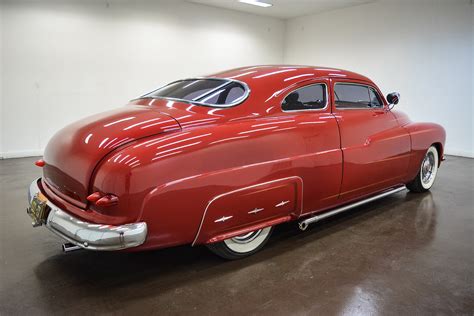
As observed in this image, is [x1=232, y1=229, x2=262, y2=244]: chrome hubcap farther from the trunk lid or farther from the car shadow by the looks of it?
the trunk lid

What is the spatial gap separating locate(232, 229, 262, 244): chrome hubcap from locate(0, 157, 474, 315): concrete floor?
15 centimetres

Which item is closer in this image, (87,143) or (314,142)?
(87,143)

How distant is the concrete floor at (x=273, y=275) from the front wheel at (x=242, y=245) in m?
0.07

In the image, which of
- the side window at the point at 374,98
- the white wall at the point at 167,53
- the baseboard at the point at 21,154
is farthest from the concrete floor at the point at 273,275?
the white wall at the point at 167,53

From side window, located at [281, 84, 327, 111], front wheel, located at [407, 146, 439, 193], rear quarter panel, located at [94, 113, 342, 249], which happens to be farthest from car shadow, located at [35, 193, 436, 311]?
front wheel, located at [407, 146, 439, 193]

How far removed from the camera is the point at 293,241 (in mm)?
2887

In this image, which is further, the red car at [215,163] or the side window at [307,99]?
the side window at [307,99]

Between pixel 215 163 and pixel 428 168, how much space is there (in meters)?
3.39

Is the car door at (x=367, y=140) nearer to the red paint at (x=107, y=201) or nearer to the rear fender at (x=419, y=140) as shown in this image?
the rear fender at (x=419, y=140)

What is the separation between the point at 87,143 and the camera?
2082mm

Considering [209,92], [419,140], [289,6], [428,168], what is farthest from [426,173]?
[289,6]

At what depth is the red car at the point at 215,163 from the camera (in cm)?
194

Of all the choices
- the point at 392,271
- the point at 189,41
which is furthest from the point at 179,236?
the point at 189,41

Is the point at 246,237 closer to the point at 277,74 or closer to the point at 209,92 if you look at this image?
the point at 209,92
